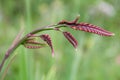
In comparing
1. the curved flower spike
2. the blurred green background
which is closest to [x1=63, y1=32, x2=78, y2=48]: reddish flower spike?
the curved flower spike

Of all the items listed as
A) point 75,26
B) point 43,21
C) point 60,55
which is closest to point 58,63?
point 60,55

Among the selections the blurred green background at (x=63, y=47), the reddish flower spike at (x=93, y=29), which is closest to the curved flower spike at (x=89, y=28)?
the reddish flower spike at (x=93, y=29)

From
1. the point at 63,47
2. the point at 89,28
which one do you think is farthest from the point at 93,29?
the point at 63,47

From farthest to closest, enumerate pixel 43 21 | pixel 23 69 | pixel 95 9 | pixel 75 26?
pixel 95 9 < pixel 43 21 < pixel 23 69 < pixel 75 26

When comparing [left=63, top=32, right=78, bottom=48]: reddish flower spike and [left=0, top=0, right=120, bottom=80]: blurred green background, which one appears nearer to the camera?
[left=63, top=32, right=78, bottom=48]: reddish flower spike

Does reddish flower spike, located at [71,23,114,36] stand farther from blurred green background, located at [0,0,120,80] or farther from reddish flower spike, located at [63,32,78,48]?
blurred green background, located at [0,0,120,80]

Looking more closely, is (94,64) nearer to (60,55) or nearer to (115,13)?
(60,55)

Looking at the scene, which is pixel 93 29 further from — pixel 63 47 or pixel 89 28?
pixel 63 47

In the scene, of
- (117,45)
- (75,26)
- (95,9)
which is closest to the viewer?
(75,26)
